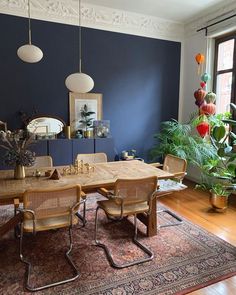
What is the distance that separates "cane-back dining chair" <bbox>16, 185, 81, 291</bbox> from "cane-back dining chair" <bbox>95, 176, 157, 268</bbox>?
1.20 ft

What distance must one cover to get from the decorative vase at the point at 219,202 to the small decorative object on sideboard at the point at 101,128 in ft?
6.87

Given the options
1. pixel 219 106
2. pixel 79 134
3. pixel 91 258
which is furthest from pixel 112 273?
pixel 219 106

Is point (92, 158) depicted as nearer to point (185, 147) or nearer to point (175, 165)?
point (175, 165)

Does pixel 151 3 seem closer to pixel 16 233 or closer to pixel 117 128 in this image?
pixel 117 128

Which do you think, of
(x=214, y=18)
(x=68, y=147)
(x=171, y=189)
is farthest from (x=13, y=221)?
(x=214, y=18)

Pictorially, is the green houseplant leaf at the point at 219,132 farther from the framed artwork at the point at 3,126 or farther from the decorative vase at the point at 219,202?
the framed artwork at the point at 3,126

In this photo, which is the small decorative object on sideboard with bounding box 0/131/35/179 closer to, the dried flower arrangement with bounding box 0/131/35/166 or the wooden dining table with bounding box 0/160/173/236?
the dried flower arrangement with bounding box 0/131/35/166

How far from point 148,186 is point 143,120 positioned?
2.81 m

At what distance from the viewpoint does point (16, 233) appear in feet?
9.08

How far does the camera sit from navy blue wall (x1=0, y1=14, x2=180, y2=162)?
4000 millimetres

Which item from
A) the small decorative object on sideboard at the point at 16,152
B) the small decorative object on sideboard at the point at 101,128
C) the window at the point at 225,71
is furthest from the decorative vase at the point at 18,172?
the window at the point at 225,71

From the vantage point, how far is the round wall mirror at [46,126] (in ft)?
13.5

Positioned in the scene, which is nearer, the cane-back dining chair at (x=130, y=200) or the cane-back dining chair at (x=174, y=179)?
the cane-back dining chair at (x=130, y=200)

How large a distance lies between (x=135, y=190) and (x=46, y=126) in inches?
94.6
